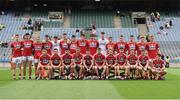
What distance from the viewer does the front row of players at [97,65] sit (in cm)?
1930

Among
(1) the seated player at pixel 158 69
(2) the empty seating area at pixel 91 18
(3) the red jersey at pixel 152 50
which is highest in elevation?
(2) the empty seating area at pixel 91 18

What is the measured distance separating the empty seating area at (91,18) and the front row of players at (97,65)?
1227 inches

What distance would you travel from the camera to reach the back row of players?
19344 mm

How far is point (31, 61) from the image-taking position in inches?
774

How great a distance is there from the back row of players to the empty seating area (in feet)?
101

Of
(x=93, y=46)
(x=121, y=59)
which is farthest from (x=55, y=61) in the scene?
(x=121, y=59)

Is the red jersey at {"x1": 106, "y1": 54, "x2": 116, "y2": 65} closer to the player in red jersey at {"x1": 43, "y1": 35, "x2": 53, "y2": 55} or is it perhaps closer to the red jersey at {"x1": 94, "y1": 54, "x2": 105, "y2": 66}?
the red jersey at {"x1": 94, "y1": 54, "x2": 105, "y2": 66}

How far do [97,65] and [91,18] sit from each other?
1307 inches

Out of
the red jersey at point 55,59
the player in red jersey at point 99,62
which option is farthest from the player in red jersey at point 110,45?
the red jersey at point 55,59

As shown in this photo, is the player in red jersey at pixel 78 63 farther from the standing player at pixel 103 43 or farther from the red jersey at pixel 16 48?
the red jersey at pixel 16 48

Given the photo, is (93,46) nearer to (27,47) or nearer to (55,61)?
(55,61)

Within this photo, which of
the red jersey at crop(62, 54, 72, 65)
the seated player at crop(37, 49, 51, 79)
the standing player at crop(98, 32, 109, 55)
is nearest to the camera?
the seated player at crop(37, 49, 51, 79)

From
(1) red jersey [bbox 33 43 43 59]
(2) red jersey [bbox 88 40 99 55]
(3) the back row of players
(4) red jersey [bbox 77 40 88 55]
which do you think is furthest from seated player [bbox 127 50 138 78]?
(1) red jersey [bbox 33 43 43 59]

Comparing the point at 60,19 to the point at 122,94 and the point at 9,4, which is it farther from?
the point at 122,94
